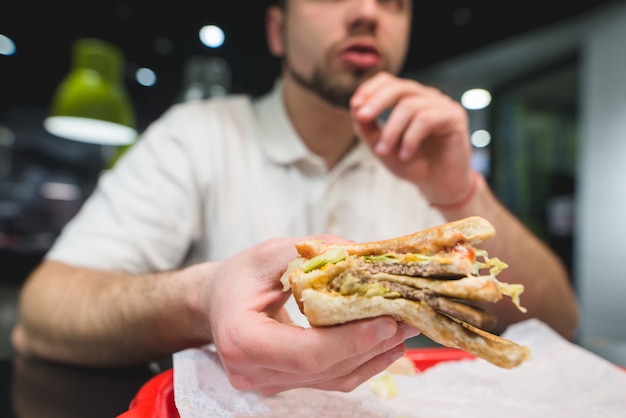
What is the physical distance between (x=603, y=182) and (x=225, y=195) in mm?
5385

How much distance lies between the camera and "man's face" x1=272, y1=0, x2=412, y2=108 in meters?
2.03

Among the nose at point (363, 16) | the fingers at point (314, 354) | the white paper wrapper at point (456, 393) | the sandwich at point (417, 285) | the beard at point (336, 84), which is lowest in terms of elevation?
the white paper wrapper at point (456, 393)

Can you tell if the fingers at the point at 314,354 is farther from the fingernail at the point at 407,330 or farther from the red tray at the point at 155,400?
the red tray at the point at 155,400

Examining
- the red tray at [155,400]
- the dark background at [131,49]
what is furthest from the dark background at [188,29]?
the red tray at [155,400]

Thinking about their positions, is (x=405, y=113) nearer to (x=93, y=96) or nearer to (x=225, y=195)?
(x=225, y=195)

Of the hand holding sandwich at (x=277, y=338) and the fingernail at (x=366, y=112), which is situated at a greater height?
the fingernail at (x=366, y=112)

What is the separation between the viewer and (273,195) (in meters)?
Result: 2.20

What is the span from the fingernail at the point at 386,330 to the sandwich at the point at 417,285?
16 mm

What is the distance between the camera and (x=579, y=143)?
612cm

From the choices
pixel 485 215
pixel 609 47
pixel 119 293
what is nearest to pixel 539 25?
pixel 609 47

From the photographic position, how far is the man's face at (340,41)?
2.03m

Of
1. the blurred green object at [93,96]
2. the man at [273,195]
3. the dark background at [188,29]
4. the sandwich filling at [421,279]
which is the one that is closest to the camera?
the sandwich filling at [421,279]

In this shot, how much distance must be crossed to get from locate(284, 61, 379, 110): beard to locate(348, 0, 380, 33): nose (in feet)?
0.61

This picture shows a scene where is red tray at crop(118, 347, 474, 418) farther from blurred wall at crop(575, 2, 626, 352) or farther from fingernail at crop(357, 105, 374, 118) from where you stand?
blurred wall at crop(575, 2, 626, 352)
